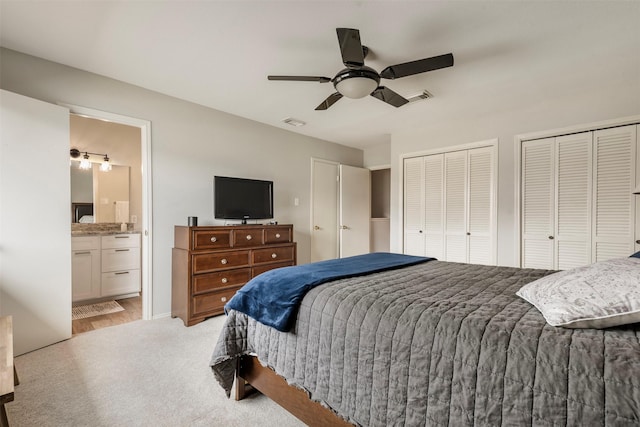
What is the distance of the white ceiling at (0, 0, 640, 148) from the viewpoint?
6.03 feet

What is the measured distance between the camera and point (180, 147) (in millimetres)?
3252

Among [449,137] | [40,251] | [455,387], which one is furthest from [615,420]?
[449,137]

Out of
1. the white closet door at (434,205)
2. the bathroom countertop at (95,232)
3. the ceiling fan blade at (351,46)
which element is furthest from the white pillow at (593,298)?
the bathroom countertop at (95,232)

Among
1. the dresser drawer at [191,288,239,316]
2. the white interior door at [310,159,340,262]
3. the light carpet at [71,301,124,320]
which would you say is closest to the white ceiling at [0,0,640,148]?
the white interior door at [310,159,340,262]

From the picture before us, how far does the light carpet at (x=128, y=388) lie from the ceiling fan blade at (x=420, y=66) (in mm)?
2219

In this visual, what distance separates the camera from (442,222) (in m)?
4.02

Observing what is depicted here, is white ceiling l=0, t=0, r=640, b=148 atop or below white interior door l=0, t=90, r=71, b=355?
atop

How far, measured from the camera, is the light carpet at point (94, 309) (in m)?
3.17

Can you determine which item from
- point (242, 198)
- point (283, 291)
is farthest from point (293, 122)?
point (283, 291)

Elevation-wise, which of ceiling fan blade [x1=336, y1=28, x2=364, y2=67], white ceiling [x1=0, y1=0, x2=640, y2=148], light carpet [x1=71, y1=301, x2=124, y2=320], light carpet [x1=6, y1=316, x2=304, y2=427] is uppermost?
white ceiling [x1=0, y1=0, x2=640, y2=148]

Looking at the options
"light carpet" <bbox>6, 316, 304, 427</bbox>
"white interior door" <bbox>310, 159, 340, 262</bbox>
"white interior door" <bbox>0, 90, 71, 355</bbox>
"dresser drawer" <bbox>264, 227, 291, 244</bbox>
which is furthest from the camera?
"white interior door" <bbox>310, 159, 340, 262</bbox>

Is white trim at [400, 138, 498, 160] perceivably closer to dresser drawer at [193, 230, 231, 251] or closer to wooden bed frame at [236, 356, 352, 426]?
Result: dresser drawer at [193, 230, 231, 251]

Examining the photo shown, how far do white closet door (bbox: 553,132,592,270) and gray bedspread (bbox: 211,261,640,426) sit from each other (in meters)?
2.30

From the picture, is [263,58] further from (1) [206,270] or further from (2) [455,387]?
(2) [455,387]
